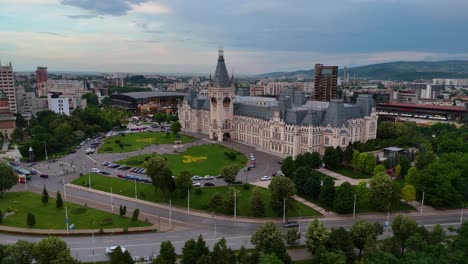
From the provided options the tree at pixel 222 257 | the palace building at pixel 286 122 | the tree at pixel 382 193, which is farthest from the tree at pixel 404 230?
the palace building at pixel 286 122

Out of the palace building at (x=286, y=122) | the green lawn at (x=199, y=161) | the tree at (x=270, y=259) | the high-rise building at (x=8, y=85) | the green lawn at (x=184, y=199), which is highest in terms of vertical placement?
the high-rise building at (x=8, y=85)

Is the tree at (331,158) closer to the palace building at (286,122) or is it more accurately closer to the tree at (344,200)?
the palace building at (286,122)

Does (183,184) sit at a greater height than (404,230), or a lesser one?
greater

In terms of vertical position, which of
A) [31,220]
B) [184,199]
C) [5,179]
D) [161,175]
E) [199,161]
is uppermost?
[161,175]

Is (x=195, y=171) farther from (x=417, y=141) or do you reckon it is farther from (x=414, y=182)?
(x=417, y=141)

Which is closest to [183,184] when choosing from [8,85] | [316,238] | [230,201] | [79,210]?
[230,201]

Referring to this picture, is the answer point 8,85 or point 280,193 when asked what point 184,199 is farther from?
point 8,85
